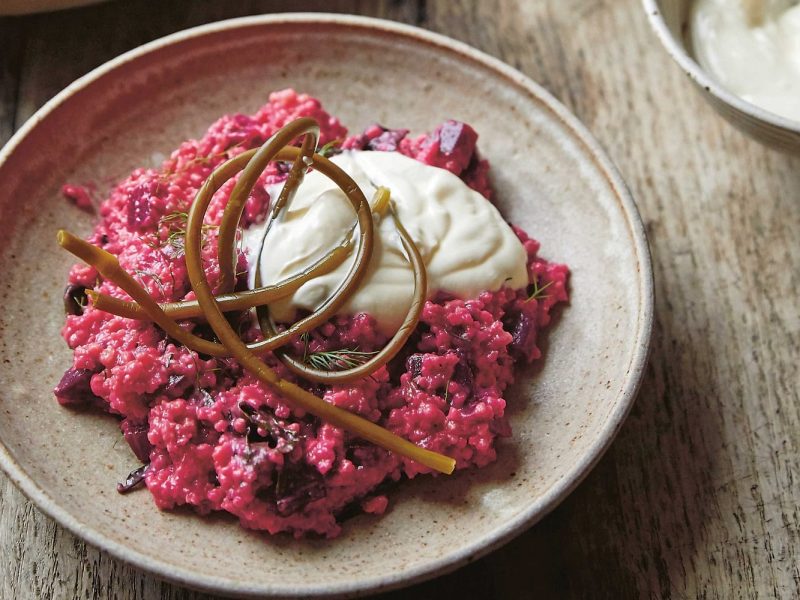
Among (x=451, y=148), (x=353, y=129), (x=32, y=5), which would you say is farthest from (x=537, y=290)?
(x=32, y=5)

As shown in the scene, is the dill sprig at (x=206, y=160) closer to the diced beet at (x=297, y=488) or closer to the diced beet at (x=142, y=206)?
the diced beet at (x=142, y=206)

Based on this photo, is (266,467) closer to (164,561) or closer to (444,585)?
(164,561)

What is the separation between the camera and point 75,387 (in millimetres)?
2859

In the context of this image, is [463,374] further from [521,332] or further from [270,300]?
[270,300]

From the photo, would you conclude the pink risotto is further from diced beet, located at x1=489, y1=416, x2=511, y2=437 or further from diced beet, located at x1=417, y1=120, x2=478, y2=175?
diced beet, located at x1=417, y1=120, x2=478, y2=175

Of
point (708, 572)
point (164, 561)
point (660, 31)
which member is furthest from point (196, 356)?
point (660, 31)

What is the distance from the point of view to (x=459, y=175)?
3336mm

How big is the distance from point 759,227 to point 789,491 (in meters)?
1.18

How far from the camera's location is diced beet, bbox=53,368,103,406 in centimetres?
286

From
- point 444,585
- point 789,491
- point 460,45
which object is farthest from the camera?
point 460,45

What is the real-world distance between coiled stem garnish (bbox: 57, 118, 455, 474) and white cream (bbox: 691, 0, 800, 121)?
63.5 inches

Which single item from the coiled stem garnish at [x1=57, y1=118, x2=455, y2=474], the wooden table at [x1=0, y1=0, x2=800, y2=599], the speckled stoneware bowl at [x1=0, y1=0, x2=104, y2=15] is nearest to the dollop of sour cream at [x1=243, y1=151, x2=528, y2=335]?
the coiled stem garnish at [x1=57, y1=118, x2=455, y2=474]

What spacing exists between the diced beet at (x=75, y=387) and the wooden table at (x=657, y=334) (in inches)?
20.1

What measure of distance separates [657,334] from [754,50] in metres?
1.22
